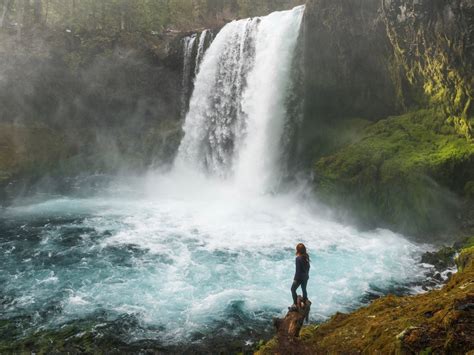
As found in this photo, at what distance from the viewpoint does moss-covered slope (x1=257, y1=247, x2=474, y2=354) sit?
525 centimetres

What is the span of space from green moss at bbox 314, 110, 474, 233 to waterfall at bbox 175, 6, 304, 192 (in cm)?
501

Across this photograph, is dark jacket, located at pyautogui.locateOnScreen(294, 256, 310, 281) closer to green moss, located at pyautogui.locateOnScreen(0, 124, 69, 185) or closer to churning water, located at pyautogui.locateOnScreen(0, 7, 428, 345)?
churning water, located at pyautogui.locateOnScreen(0, 7, 428, 345)

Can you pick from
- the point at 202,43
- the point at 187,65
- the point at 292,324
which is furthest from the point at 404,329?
the point at 187,65

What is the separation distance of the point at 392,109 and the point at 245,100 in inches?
400

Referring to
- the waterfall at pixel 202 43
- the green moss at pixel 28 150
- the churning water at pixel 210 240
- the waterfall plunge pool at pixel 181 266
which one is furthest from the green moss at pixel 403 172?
the green moss at pixel 28 150

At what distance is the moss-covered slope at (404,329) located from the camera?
525 cm

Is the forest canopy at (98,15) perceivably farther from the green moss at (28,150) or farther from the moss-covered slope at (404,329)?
the moss-covered slope at (404,329)

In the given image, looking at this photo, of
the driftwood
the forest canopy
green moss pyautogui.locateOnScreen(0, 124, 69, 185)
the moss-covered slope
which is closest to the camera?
the moss-covered slope

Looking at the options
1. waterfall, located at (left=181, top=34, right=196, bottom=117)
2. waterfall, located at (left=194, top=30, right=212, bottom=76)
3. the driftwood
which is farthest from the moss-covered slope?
waterfall, located at (left=181, top=34, right=196, bottom=117)

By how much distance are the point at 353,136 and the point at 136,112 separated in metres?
19.7

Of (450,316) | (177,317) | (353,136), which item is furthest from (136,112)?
(450,316)

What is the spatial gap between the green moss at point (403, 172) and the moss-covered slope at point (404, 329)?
13.0m

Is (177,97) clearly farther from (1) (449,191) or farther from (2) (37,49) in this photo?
(1) (449,191)

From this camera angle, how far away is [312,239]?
20.4 m
